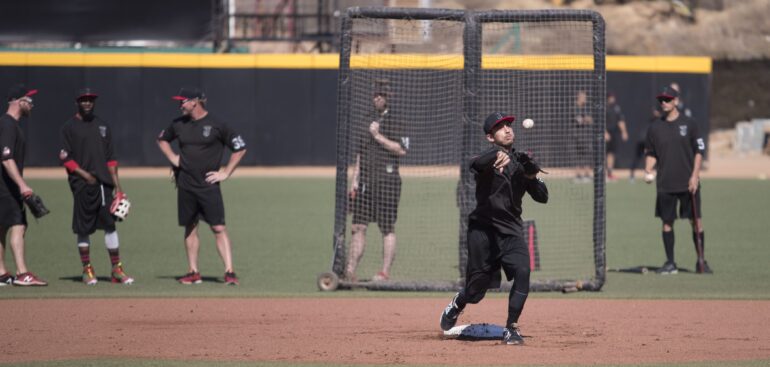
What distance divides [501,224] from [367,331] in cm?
172

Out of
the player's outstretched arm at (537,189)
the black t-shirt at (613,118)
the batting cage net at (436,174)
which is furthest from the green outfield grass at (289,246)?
the player's outstretched arm at (537,189)

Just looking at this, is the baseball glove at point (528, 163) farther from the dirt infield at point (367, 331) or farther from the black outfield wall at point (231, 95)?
the black outfield wall at point (231, 95)

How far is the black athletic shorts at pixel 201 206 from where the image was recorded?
1381 cm

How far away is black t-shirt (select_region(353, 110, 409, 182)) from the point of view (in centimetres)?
1385

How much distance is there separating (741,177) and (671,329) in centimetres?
2044

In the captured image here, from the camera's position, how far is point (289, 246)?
1773cm

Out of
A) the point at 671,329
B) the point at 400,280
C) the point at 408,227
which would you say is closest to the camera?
the point at 671,329

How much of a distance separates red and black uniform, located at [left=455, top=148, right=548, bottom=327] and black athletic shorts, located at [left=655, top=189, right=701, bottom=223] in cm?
533

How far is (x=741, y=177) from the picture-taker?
100 ft

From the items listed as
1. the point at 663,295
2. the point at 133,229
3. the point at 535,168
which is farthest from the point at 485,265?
the point at 133,229

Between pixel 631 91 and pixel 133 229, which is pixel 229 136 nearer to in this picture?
pixel 133 229

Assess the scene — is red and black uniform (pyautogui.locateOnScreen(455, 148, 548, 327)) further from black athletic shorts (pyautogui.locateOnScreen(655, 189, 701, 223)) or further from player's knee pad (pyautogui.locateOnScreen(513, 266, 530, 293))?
black athletic shorts (pyautogui.locateOnScreen(655, 189, 701, 223))

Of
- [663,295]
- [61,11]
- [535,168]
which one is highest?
[61,11]

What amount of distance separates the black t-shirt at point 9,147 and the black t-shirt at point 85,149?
0.51 m
